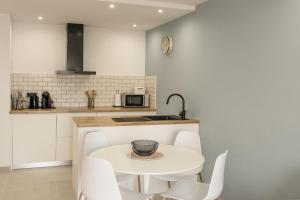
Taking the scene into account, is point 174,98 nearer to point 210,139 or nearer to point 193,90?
point 193,90

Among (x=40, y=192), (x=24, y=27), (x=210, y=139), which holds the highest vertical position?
(x=24, y=27)

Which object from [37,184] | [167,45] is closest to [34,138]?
[37,184]

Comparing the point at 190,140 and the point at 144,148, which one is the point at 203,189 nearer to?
the point at 144,148

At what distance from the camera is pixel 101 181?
6.61 ft

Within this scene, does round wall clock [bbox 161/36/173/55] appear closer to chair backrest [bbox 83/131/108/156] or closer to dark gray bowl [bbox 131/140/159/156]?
chair backrest [bbox 83/131/108/156]

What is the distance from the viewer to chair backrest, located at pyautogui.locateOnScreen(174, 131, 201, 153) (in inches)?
123

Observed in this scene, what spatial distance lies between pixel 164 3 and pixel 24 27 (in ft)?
8.30

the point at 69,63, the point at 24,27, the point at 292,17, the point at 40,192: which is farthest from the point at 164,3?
Answer: the point at 40,192

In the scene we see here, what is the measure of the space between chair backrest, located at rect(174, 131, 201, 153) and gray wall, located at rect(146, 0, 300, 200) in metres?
0.27

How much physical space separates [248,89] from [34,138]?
3.27 meters

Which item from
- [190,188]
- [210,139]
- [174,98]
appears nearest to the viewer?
[190,188]

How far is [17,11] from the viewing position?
4.03 meters

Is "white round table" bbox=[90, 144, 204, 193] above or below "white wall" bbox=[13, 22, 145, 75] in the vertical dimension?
below

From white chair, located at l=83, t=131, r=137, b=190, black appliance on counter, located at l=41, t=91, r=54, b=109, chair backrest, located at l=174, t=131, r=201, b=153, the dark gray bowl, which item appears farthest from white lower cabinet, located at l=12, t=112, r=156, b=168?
the dark gray bowl
